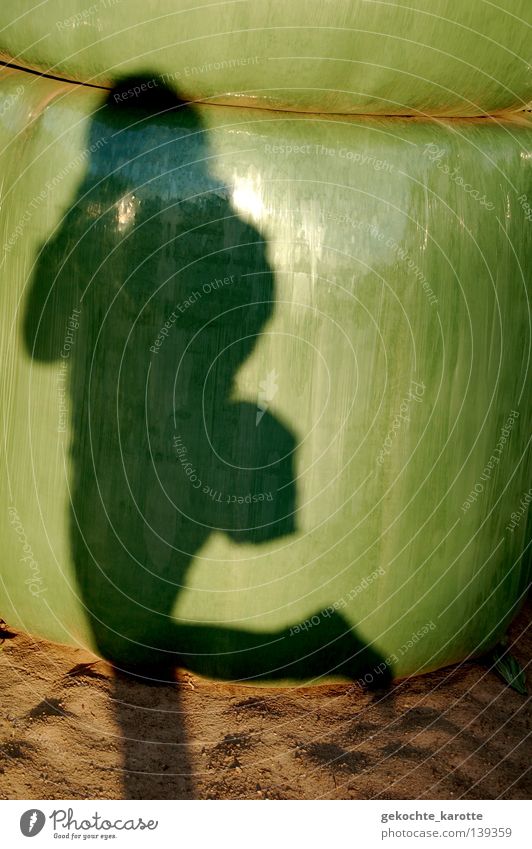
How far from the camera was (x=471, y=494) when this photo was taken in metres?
3.81

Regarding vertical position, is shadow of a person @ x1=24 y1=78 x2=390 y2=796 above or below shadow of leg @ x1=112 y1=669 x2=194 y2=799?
above

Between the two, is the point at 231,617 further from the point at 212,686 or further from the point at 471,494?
the point at 471,494

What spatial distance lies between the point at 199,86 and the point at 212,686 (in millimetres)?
2221

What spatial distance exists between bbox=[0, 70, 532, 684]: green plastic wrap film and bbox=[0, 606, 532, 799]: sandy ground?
13 centimetres

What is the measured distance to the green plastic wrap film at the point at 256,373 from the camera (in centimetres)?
340

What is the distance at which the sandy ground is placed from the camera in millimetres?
3434

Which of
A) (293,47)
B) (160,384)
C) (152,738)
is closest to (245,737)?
(152,738)

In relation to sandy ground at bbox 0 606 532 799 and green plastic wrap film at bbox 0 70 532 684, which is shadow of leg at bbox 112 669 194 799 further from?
green plastic wrap film at bbox 0 70 532 684

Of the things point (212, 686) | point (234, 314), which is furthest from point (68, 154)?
point (212, 686)

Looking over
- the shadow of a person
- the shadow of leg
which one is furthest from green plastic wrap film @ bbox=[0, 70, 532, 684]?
the shadow of leg

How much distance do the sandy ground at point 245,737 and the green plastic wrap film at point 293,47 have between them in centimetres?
220

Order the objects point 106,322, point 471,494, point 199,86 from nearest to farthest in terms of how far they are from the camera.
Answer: point 199,86
point 106,322
point 471,494

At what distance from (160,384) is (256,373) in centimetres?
35

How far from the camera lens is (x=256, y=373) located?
137 inches
